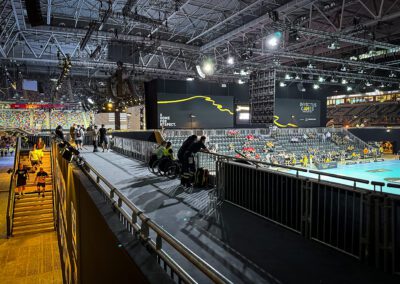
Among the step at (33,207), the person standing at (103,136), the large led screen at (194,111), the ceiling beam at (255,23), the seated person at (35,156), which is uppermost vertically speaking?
the ceiling beam at (255,23)

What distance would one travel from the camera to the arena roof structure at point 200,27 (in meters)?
11.7

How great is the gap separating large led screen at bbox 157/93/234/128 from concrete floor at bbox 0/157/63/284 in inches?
417

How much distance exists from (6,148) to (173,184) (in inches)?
1169

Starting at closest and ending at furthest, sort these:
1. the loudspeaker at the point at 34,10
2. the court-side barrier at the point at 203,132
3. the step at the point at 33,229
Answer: the loudspeaker at the point at 34,10 < the step at the point at 33,229 < the court-side barrier at the point at 203,132

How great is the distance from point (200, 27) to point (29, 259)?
517 inches

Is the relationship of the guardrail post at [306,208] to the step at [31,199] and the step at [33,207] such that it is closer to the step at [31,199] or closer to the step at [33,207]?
the step at [33,207]

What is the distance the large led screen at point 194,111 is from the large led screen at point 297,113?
5.08 metres

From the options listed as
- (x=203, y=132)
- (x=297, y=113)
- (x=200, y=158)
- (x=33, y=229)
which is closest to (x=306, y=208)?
(x=200, y=158)

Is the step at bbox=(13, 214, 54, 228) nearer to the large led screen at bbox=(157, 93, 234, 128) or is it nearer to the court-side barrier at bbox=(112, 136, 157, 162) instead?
the court-side barrier at bbox=(112, 136, 157, 162)

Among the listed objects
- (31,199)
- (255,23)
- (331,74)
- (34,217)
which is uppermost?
(255,23)

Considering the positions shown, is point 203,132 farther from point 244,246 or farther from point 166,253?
point 166,253

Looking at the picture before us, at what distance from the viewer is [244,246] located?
14.2ft

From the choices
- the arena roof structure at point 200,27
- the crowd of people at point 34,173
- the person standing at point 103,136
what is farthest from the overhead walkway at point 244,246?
the crowd of people at point 34,173

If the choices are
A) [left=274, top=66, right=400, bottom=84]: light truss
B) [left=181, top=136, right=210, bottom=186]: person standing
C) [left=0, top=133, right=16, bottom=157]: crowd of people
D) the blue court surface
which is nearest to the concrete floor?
[left=181, top=136, right=210, bottom=186]: person standing
